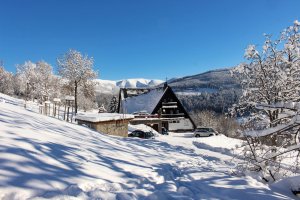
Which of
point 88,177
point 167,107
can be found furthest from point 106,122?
point 167,107

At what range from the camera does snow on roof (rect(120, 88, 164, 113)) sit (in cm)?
4967

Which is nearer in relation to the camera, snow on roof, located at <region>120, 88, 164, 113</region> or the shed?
the shed

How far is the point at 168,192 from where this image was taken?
594 centimetres

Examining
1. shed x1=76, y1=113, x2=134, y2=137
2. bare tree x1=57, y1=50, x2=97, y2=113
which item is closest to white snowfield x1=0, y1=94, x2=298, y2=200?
shed x1=76, y1=113, x2=134, y2=137

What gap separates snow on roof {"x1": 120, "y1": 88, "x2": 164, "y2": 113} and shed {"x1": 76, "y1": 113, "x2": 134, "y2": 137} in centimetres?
2415

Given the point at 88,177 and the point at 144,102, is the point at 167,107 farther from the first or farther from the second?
the point at 88,177

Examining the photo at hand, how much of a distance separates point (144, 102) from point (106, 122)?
30021mm

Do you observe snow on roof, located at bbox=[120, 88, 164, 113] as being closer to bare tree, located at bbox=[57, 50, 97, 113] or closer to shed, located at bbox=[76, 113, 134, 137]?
bare tree, located at bbox=[57, 50, 97, 113]

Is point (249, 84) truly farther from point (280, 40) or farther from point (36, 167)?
point (36, 167)

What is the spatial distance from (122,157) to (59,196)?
13.6ft

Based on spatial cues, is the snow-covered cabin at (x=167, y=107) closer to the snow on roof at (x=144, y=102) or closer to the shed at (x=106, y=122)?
the snow on roof at (x=144, y=102)

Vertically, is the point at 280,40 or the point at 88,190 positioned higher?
the point at 280,40

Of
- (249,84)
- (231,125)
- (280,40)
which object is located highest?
(280,40)

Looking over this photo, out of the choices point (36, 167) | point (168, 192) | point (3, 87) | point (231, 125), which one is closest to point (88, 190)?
point (36, 167)
